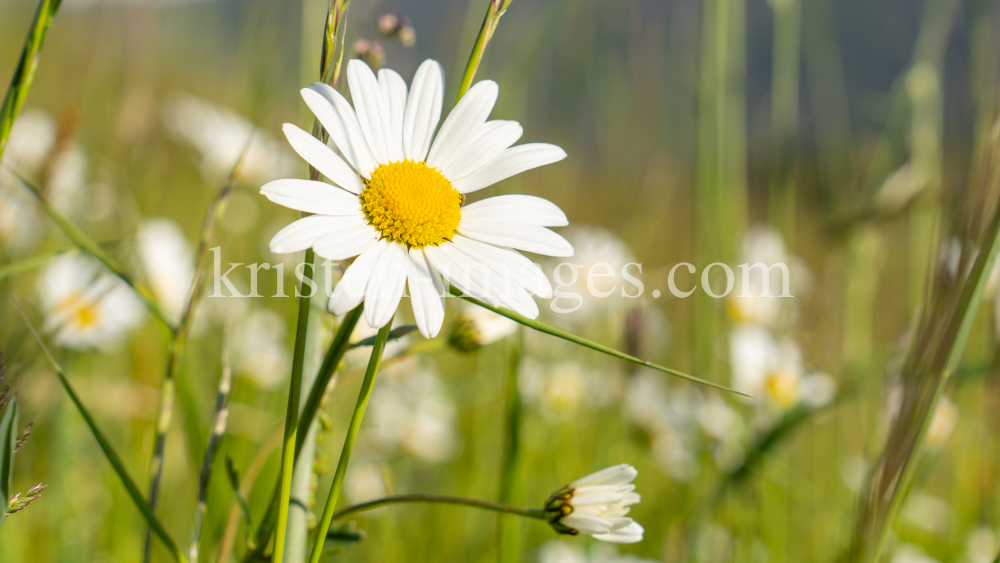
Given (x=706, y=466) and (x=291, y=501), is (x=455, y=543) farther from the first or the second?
(x=291, y=501)

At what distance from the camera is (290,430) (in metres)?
0.22

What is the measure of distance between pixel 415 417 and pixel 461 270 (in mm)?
702

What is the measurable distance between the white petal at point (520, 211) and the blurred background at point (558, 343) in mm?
86

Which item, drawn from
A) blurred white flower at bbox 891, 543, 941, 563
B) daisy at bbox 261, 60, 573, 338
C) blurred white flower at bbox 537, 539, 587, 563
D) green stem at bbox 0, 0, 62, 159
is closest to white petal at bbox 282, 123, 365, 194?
daisy at bbox 261, 60, 573, 338

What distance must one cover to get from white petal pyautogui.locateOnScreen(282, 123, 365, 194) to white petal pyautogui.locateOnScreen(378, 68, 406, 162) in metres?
0.03

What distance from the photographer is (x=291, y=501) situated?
0.25 metres

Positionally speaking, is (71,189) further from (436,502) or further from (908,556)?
(908,556)

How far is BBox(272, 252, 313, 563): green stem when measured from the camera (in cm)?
22

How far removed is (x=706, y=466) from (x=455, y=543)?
0.35 m

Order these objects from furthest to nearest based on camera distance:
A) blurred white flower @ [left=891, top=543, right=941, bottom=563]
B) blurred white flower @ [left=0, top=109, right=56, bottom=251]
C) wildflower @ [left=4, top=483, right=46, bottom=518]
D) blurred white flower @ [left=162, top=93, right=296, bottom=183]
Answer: blurred white flower @ [left=162, top=93, right=296, bottom=183] → blurred white flower @ [left=891, top=543, right=941, bottom=563] → blurred white flower @ [left=0, top=109, right=56, bottom=251] → wildflower @ [left=4, top=483, right=46, bottom=518]

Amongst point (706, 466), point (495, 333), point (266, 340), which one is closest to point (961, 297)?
point (495, 333)

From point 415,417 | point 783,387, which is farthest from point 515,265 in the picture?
point 783,387

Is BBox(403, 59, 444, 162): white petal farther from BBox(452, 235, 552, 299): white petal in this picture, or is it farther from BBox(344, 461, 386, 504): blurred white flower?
Result: BBox(344, 461, 386, 504): blurred white flower

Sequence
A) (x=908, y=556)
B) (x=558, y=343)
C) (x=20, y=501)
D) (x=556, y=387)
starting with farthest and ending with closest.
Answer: (x=558, y=343), (x=556, y=387), (x=908, y=556), (x=20, y=501)
